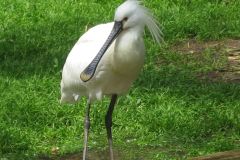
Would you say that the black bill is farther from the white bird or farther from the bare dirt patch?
the bare dirt patch

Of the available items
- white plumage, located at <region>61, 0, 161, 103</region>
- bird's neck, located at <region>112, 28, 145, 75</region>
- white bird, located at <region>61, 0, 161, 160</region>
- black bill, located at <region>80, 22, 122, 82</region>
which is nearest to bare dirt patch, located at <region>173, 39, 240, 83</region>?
white bird, located at <region>61, 0, 161, 160</region>

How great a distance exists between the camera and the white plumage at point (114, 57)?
21.8 ft

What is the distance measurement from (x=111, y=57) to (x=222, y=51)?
11.9 ft

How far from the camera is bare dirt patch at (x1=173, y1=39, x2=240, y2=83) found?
30.9 feet

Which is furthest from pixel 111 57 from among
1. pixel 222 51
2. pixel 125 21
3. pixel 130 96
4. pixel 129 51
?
pixel 222 51

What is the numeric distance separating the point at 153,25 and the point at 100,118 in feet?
5.54

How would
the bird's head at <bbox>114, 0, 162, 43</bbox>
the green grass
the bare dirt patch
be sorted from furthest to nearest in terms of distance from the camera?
the bare dirt patch, the green grass, the bird's head at <bbox>114, 0, 162, 43</bbox>

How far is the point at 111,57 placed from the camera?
6777 mm

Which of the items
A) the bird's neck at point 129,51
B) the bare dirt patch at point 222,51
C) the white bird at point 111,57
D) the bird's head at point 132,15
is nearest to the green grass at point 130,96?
the bare dirt patch at point 222,51

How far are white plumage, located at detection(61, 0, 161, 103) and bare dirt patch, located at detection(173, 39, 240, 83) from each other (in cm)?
250

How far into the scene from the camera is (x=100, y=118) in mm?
8180

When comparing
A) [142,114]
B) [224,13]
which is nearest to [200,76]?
[142,114]

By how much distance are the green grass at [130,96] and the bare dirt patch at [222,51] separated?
0.11 meters

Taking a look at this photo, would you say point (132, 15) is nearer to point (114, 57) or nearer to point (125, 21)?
point (125, 21)
